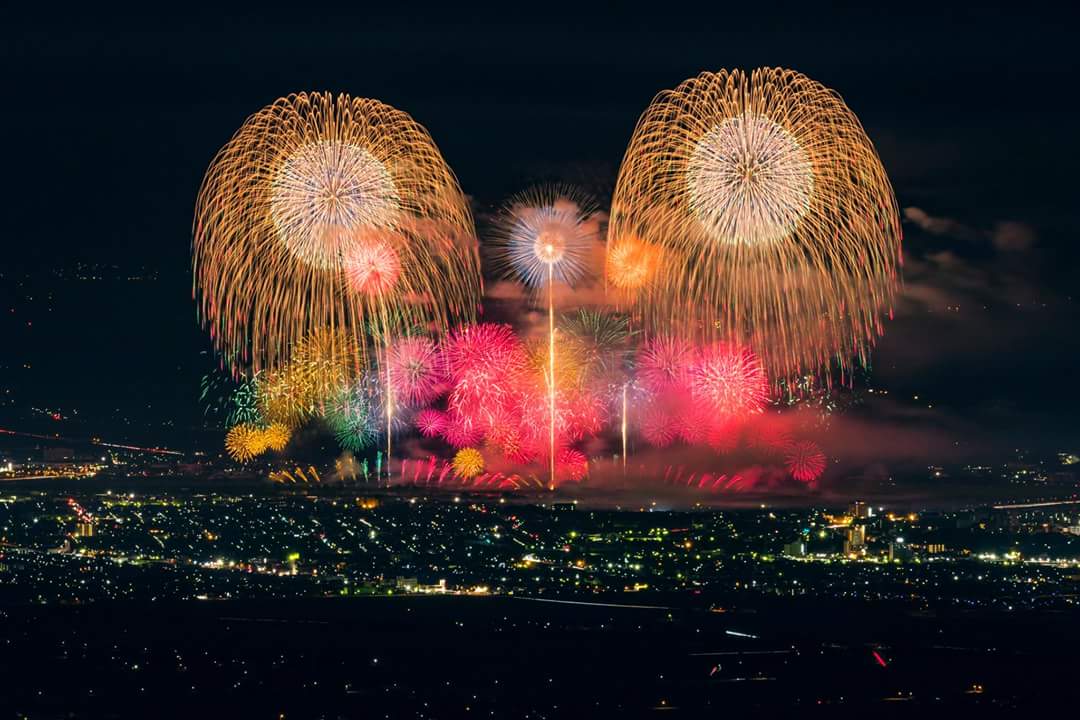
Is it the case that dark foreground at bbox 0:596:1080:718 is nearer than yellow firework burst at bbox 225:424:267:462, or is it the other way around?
dark foreground at bbox 0:596:1080:718

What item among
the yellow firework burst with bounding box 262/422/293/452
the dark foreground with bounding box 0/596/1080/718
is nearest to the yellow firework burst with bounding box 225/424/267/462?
the yellow firework burst with bounding box 262/422/293/452

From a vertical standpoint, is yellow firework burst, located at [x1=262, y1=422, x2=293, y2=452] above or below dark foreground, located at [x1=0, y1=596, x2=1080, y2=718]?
above

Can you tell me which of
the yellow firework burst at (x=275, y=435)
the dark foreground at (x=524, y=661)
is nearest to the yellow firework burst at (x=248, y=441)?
the yellow firework burst at (x=275, y=435)

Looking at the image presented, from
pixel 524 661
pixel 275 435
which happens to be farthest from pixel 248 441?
pixel 524 661

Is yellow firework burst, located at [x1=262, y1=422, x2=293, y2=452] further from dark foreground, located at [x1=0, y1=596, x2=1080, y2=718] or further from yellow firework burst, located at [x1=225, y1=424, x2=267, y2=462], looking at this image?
dark foreground, located at [x1=0, y1=596, x2=1080, y2=718]

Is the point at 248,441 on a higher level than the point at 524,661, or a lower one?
higher

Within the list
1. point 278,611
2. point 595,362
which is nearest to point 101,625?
point 278,611

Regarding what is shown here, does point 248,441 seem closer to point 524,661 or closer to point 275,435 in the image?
point 275,435

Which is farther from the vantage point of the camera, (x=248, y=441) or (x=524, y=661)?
(x=524, y=661)

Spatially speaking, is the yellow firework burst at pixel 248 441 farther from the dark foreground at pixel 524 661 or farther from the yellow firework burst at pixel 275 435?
the dark foreground at pixel 524 661
